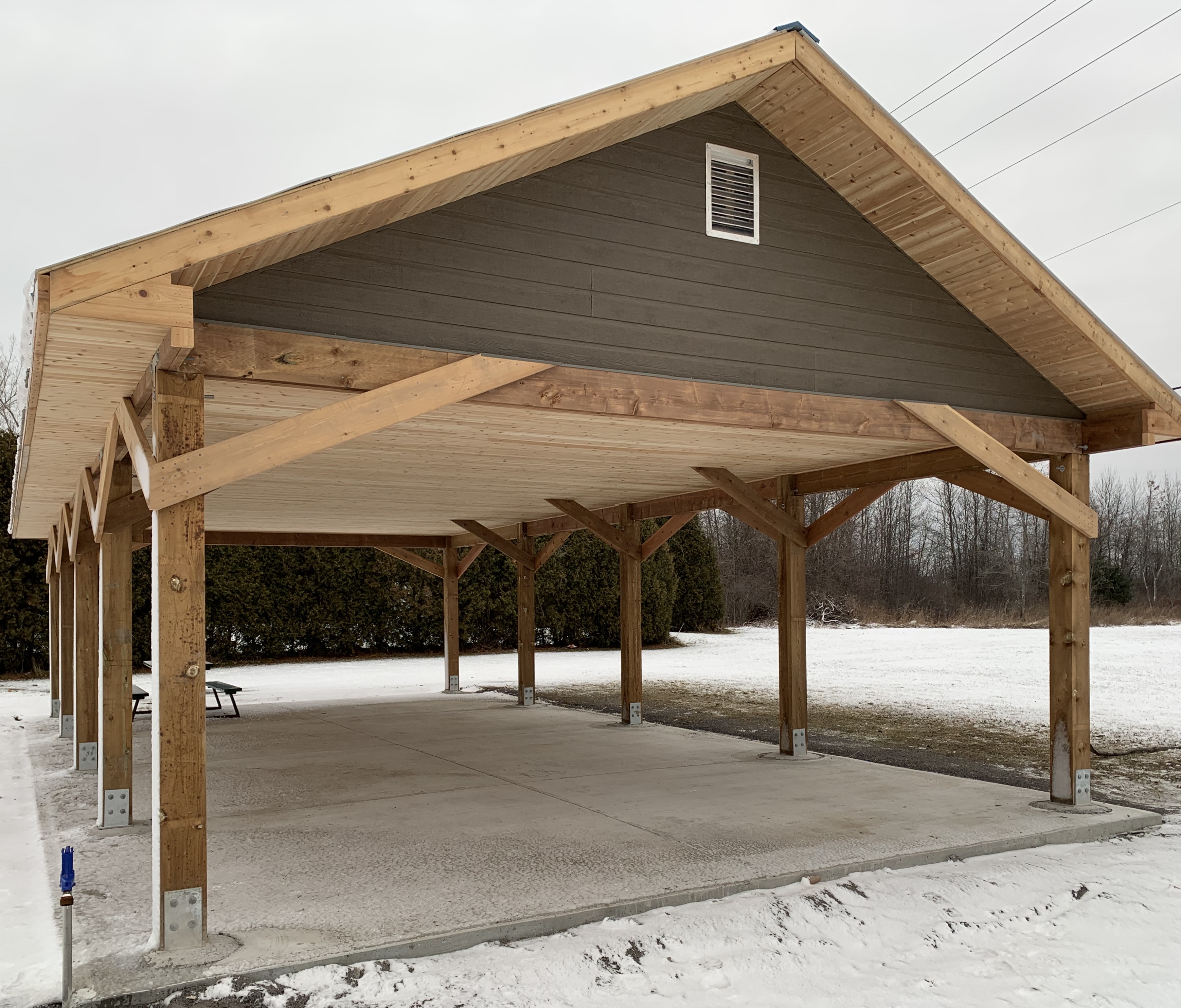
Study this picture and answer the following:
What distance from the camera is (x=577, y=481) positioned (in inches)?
380

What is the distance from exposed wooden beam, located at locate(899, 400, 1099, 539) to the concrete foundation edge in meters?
2.00

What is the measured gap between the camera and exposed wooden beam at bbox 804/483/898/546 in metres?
8.30

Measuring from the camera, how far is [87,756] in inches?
351

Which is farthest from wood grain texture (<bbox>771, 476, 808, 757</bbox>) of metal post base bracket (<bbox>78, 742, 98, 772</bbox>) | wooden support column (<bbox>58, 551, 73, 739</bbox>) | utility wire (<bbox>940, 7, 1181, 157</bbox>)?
wooden support column (<bbox>58, 551, 73, 739</bbox>)

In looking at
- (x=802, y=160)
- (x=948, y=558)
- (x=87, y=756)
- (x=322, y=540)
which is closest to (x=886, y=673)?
(x=322, y=540)

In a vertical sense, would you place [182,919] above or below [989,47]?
below

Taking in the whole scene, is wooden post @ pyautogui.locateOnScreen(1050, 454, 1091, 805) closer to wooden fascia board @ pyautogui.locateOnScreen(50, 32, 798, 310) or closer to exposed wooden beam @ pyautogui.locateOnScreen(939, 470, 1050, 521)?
exposed wooden beam @ pyautogui.locateOnScreen(939, 470, 1050, 521)

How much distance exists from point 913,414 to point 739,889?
10.2ft

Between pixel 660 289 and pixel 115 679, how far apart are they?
170 inches

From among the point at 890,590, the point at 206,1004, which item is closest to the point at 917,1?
the point at 890,590

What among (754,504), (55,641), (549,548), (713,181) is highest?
(713,181)

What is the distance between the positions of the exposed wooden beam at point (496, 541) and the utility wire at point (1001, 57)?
26.7 ft

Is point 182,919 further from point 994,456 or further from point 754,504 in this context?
point 754,504

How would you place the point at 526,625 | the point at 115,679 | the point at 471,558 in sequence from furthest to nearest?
the point at 471,558
the point at 526,625
the point at 115,679
